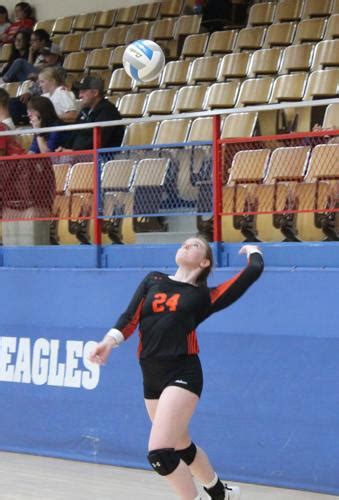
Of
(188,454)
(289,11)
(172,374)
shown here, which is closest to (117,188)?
(172,374)

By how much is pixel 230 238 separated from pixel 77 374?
2.06 meters

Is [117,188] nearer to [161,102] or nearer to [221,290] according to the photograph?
[221,290]

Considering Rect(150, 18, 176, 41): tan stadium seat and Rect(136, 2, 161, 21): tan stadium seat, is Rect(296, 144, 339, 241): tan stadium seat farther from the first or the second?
Rect(136, 2, 161, 21): tan stadium seat

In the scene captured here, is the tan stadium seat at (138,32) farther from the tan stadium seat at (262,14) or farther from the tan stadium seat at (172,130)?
the tan stadium seat at (172,130)

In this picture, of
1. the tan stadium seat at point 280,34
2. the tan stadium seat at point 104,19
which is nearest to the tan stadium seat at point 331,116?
the tan stadium seat at point 280,34

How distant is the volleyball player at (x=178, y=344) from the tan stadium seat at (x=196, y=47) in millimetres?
9300

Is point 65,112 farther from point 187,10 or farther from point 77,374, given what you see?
point 187,10

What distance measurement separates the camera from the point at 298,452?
28.7ft

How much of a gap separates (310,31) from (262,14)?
154 centimetres

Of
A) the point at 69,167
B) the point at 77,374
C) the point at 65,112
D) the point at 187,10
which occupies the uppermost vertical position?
the point at 187,10

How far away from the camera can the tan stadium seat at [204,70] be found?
15.0 m

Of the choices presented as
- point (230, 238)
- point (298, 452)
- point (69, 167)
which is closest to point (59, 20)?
point (69, 167)

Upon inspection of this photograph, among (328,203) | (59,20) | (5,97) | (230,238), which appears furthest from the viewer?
(59,20)

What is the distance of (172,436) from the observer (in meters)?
7.25
